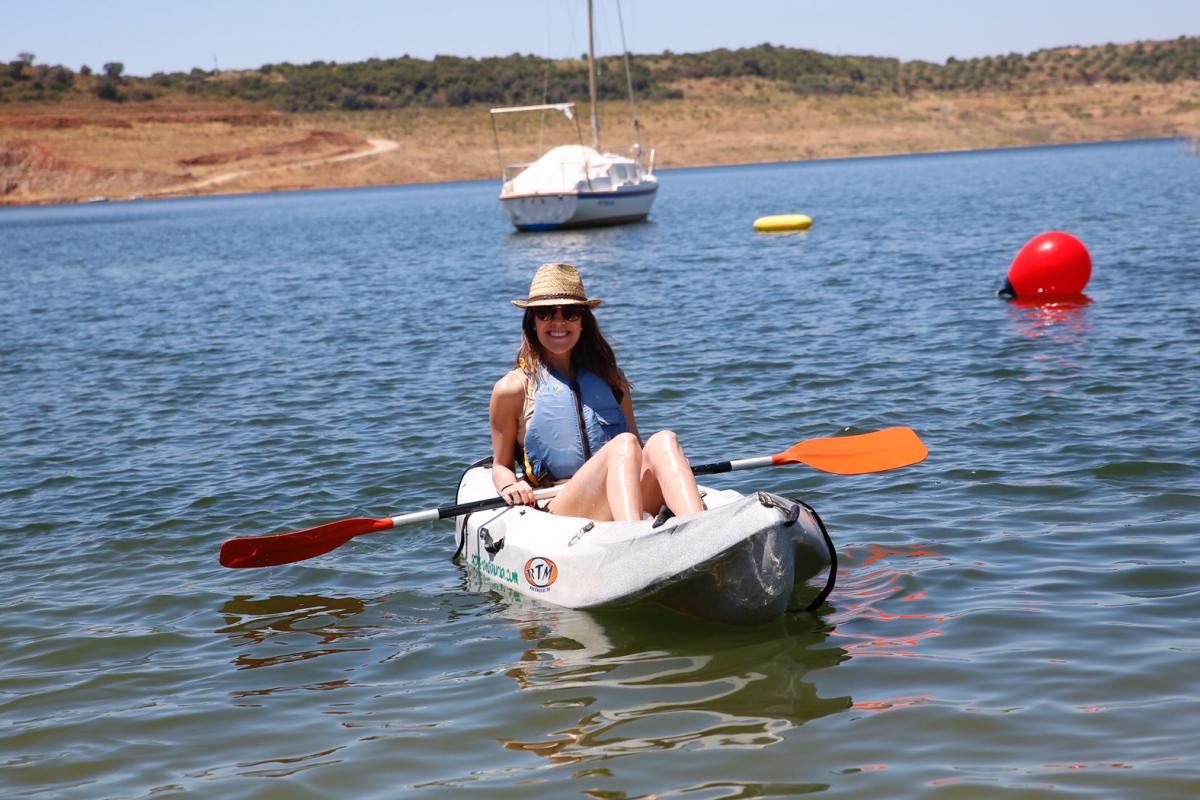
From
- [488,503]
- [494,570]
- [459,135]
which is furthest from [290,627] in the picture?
[459,135]

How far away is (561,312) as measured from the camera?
253 inches

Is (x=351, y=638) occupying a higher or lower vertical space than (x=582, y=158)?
lower

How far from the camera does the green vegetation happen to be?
309 feet

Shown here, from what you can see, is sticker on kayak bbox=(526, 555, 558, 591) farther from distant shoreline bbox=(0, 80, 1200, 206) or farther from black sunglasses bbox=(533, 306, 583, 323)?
distant shoreline bbox=(0, 80, 1200, 206)

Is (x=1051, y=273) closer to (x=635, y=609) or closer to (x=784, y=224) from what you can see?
(x=635, y=609)

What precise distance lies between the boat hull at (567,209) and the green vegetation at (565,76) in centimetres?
5576

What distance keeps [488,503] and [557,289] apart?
116 cm

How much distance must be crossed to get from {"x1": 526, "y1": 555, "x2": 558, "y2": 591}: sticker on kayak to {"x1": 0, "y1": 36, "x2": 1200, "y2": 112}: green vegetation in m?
87.3

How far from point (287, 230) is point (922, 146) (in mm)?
57427

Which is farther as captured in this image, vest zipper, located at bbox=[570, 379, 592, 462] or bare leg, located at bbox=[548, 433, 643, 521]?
vest zipper, located at bbox=[570, 379, 592, 462]

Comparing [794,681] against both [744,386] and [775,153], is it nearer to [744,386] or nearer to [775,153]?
[744,386]

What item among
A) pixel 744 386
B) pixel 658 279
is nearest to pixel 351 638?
pixel 744 386

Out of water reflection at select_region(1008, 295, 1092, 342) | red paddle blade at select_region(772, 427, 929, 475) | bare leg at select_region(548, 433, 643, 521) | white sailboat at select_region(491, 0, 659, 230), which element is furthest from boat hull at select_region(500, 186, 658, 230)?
bare leg at select_region(548, 433, 643, 521)

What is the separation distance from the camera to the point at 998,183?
152ft
